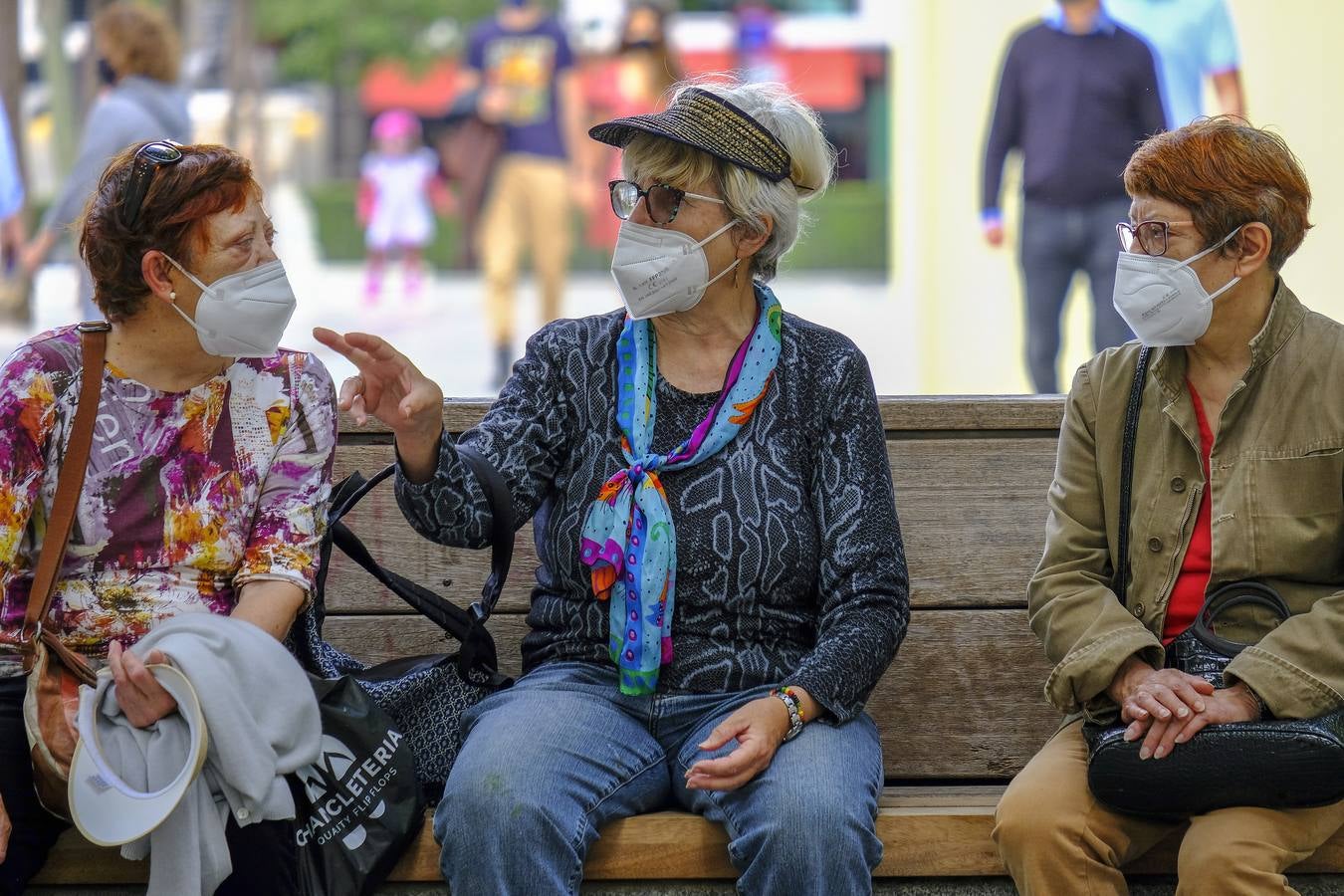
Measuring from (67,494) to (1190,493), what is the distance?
6.02ft

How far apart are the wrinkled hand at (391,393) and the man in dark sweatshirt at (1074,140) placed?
12.7ft

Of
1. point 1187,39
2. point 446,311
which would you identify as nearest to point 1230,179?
point 1187,39

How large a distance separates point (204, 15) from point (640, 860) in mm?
14378

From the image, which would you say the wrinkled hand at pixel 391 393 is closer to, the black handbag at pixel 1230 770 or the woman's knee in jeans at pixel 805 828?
the woman's knee in jeans at pixel 805 828

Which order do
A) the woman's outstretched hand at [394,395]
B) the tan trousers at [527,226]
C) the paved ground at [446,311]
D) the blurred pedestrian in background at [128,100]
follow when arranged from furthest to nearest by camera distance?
the paved ground at [446,311] < the tan trousers at [527,226] < the blurred pedestrian in background at [128,100] < the woman's outstretched hand at [394,395]

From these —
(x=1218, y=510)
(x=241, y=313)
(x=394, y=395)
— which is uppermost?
(x=241, y=313)

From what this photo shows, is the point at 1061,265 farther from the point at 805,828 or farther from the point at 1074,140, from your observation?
the point at 805,828

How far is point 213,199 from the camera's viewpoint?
109 inches

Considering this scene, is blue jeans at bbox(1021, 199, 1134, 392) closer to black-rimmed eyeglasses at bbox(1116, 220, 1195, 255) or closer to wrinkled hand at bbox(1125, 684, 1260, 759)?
black-rimmed eyeglasses at bbox(1116, 220, 1195, 255)

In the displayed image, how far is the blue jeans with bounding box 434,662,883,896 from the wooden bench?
491 millimetres

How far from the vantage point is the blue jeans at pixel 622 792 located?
247cm

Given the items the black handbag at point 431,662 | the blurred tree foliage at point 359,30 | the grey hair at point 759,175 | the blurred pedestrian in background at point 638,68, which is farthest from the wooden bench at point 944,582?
the blurred tree foliage at point 359,30

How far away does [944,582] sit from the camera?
129 inches

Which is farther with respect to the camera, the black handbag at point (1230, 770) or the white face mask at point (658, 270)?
the white face mask at point (658, 270)
